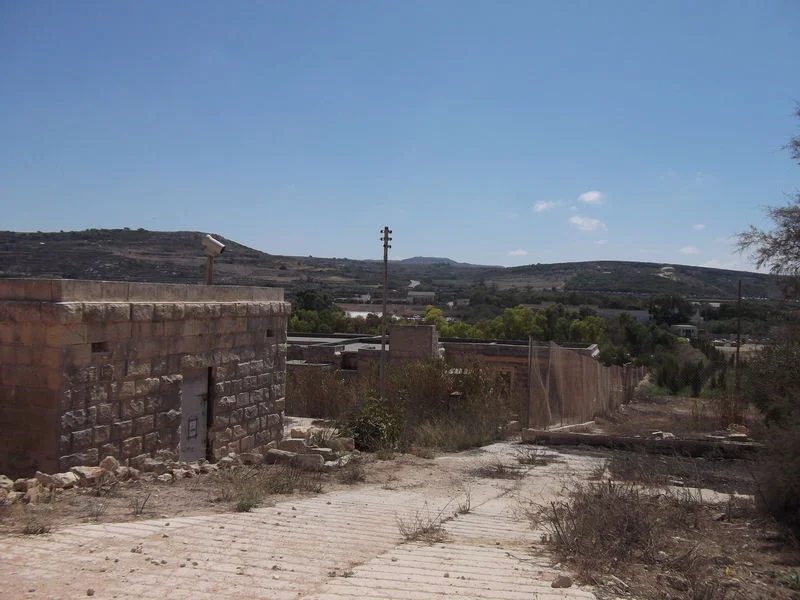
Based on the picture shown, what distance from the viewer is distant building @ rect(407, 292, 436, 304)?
90.9 metres

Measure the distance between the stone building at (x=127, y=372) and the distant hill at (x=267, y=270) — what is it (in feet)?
28.7

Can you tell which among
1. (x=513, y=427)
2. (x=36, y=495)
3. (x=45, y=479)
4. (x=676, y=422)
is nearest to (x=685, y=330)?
(x=676, y=422)

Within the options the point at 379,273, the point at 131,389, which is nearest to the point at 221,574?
the point at 131,389

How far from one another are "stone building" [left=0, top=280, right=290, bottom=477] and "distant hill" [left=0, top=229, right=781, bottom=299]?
28.7ft

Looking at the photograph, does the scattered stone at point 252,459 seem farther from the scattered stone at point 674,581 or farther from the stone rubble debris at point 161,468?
the scattered stone at point 674,581

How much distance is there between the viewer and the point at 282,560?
5.50m

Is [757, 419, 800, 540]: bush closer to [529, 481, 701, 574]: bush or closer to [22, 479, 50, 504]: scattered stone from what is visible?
[529, 481, 701, 574]: bush

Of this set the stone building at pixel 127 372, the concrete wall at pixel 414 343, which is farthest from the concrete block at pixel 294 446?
the concrete wall at pixel 414 343

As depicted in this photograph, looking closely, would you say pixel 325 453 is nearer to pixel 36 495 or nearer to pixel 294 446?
pixel 294 446

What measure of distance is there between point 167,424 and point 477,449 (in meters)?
6.09

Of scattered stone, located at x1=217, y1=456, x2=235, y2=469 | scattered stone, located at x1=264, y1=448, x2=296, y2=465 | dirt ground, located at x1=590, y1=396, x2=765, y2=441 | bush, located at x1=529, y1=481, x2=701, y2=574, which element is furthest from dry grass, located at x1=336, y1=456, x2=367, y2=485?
dirt ground, located at x1=590, y1=396, x2=765, y2=441

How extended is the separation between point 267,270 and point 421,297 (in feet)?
104

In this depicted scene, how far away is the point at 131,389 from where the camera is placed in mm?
9578

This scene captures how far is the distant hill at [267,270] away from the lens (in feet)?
108
